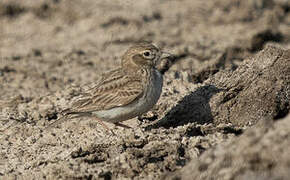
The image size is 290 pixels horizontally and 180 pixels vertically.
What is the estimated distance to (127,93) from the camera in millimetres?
7043

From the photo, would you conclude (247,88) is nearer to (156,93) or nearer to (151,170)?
(156,93)

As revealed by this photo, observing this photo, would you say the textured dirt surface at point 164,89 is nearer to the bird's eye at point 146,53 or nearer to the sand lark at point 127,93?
the sand lark at point 127,93

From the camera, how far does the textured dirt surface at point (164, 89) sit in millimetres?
5287

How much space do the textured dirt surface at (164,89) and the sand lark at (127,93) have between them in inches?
10.6

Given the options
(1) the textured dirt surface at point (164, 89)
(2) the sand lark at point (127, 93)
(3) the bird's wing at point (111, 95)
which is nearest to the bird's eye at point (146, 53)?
(2) the sand lark at point (127, 93)

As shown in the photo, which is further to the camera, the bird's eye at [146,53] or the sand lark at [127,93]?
the bird's eye at [146,53]

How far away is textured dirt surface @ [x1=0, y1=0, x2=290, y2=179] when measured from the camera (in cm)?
529

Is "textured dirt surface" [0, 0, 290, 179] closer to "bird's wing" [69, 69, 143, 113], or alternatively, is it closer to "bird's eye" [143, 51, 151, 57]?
"bird's wing" [69, 69, 143, 113]

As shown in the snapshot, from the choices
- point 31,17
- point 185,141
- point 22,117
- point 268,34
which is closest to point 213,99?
point 185,141

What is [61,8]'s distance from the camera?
49.0 feet

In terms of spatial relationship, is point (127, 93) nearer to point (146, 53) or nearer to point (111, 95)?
point (111, 95)

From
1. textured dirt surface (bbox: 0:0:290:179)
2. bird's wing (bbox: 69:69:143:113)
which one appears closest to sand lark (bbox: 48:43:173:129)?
bird's wing (bbox: 69:69:143:113)

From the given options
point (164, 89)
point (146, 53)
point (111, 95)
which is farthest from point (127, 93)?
point (164, 89)

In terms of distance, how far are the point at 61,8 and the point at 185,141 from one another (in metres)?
9.62
